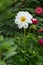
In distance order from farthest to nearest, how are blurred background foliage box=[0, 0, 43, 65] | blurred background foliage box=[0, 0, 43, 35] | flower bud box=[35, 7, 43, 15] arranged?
flower bud box=[35, 7, 43, 15] < blurred background foliage box=[0, 0, 43, 35] < blurred background foliage box=[0, 0, 43, 65]

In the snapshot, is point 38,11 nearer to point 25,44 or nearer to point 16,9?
point 16,9

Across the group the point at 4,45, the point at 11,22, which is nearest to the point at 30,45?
the point at 11,22

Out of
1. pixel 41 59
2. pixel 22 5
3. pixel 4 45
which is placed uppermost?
pixel 4 45

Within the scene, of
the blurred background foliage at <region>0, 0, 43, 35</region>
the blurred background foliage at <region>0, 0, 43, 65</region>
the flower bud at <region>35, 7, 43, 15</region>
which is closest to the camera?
the blurred background foliage at <region>0, 0, 43, 65</region>

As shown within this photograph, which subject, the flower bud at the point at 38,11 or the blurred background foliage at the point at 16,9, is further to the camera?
the flower bud at the point at 38,11

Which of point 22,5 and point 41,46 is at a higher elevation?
point 22,5

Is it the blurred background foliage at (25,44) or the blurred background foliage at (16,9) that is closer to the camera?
the blurred background foliage at (25,44)

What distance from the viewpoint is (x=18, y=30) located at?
3.37 meters

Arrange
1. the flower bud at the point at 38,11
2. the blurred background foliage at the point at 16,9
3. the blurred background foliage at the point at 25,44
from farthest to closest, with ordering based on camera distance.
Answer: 1. the flower bud at the point at 38,11
2. the blurred background foliage at the point at 16,9
3. the blurred background foliage at the point at 25,44

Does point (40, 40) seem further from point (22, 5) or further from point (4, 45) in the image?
point (4, 45)

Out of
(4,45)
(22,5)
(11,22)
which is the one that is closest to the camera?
(4,45)

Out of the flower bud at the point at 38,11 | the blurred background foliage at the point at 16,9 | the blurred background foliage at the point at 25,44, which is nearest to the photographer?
the blurred background foliage at the point at 25,44

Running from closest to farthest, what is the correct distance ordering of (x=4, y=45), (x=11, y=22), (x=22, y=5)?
(x=4, y=45), (x=11, y=22), (x=22, y=5)

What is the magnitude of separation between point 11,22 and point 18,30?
16 cm
